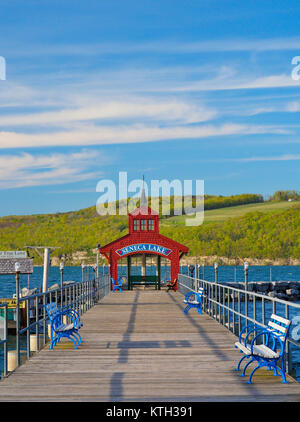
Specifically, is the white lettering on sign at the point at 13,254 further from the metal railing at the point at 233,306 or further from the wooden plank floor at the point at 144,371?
the wooden plank floor at the point at 144,371

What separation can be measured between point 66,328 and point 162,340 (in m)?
2.36

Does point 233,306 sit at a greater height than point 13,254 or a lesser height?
lesser

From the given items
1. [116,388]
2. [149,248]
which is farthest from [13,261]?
[116,388]

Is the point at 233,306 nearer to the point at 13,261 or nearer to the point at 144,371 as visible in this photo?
the point at 144,371

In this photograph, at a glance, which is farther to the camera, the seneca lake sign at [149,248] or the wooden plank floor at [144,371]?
the seneca lake sign at [149,248]

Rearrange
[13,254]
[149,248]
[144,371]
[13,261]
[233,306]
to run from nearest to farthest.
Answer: [144,371] → [233,306] → [149,248] → [13,254] → [13,261]

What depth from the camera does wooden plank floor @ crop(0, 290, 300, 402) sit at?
756 cm

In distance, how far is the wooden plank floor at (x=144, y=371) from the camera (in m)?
7.56

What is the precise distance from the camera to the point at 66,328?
37.2ft

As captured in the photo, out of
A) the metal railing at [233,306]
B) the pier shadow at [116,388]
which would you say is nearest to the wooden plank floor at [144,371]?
the pier shadow at [116,388]

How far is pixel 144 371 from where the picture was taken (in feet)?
29.9

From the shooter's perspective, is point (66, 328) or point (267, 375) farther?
point (66, 328)
